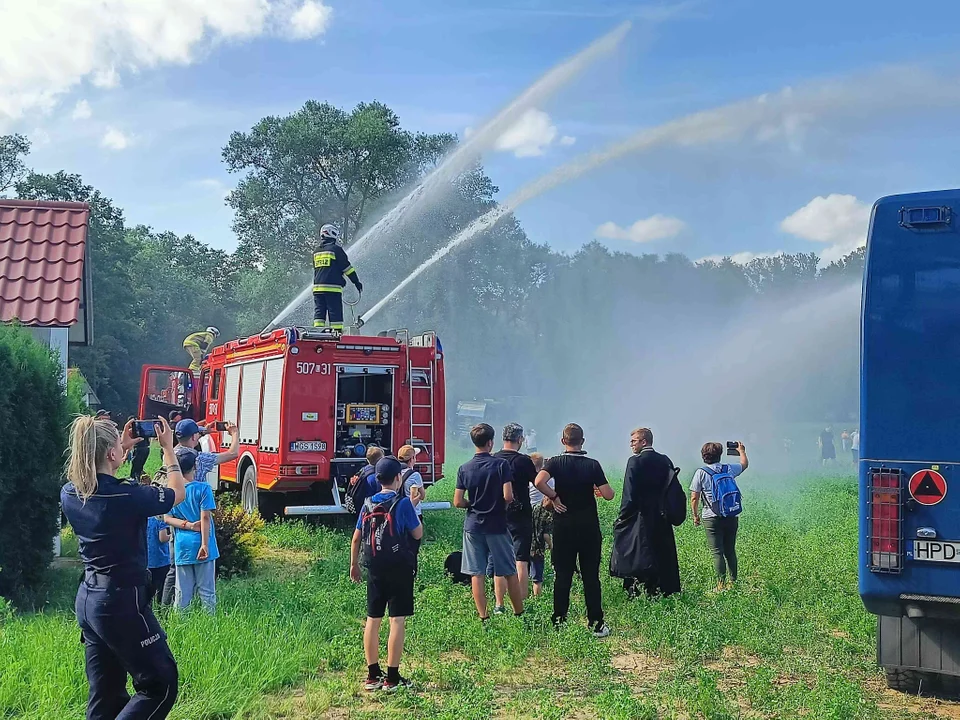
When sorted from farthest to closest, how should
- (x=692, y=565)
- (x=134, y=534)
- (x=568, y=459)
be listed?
(x=692, y=565), (x=568, y=459), (x=134, y=534)

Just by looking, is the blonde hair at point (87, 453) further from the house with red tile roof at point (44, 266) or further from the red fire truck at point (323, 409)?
the red fire truck at point (323, 409)

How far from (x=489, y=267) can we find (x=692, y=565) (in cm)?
3557

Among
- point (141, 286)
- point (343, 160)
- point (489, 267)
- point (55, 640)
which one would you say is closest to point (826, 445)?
point (489, 267)

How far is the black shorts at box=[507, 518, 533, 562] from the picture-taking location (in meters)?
8.36

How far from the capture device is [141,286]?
184ft

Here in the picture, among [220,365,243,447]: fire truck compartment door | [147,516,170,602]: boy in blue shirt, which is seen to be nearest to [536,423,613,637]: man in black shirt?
[147,516,170,602]: boy in blue shirt

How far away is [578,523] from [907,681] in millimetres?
2567

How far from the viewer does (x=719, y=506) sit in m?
8.99

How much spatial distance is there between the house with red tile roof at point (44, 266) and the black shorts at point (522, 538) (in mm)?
5802

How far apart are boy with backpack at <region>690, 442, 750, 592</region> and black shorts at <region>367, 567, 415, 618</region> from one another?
4032 mm

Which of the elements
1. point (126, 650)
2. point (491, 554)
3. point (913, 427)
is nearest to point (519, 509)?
point (491, 554)

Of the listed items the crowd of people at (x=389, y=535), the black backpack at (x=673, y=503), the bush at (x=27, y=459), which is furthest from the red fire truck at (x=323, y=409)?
the black backpack at (x=673, y=503)

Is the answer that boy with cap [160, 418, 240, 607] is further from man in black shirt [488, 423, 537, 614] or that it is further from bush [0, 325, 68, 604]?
man in black shirt [488, 423, 537, 614]

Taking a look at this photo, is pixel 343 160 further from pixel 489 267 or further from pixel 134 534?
pixel 134 534
